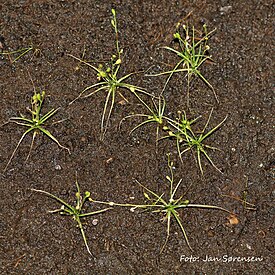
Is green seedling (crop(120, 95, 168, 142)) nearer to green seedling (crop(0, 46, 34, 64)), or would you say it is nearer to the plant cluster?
the plant cluster

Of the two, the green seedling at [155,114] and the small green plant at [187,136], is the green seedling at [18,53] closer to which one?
the green seedling at [155,114]

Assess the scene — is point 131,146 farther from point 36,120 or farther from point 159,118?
point 36,120

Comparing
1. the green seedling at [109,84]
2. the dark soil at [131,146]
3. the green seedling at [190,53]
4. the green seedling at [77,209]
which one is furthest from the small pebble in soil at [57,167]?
the green seedling at [190,53]

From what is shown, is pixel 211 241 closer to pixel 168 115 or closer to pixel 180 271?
pixel 180 271

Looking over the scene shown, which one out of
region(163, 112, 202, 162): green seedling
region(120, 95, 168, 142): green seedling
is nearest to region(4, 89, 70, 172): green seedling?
region(120, 95, 168, 142): green seedling

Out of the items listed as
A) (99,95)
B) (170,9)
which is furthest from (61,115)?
(170,9)

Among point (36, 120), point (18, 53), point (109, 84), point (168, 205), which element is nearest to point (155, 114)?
point (109, 84)

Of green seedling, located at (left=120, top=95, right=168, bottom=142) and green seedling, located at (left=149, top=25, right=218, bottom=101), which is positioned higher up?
green seedling, located at (left=149, top=25, right=218, bottom=101)

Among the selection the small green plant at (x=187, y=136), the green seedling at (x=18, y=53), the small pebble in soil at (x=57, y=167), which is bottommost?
the small pebble in soil at (x=57, y=167)
